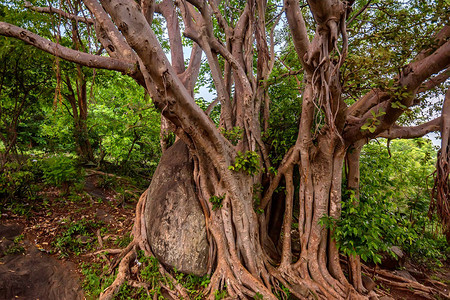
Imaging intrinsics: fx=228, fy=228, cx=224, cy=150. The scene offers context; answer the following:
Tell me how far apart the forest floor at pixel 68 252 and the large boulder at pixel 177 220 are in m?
0.88

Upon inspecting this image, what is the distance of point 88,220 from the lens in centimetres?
471

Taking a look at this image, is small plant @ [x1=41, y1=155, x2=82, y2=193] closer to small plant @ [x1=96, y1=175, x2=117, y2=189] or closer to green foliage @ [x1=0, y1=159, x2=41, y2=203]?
green foliage @ [x1=0, y1=159, x2=41, y2=203]

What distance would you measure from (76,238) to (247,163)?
136 inches

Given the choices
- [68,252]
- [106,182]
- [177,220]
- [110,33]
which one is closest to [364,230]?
[177,220]

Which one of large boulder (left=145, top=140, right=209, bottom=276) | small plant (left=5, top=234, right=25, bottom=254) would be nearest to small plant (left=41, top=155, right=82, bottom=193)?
small plant (left=5, top=234, right=25, bottom=254)

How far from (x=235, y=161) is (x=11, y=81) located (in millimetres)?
5465

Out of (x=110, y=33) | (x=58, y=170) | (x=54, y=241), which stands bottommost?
(x=54, y=241)

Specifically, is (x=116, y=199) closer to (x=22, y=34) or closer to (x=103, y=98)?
(x=22, y=34)

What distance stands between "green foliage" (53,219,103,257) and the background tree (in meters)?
0.98

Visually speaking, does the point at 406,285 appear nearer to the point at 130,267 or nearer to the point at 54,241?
the point at 130,267

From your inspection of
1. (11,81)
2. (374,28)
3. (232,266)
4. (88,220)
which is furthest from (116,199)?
(374,28)

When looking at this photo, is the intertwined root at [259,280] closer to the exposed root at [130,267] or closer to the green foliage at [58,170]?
the exposed root at [130,267]

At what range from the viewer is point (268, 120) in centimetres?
433

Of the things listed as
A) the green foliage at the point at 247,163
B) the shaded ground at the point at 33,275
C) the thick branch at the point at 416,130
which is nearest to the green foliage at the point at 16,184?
the shaded ground at the point at 33,275
